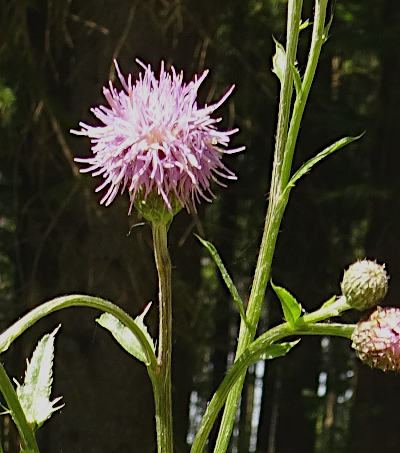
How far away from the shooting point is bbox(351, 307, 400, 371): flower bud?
61 centimetres

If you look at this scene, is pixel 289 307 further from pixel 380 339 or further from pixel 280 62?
pixel 280 62

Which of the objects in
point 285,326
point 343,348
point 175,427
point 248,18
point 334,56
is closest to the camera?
point 285,326

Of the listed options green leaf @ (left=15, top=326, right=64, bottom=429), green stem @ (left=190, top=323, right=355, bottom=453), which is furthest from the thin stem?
green leaf @ (left=15, top=326, right=64, bottom=429)

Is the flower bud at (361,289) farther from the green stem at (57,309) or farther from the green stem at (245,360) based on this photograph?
the green stem at (57,309)

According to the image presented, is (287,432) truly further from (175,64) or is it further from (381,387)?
(175,64)

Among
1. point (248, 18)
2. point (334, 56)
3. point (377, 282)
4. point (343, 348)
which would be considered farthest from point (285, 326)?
point (343, 348)

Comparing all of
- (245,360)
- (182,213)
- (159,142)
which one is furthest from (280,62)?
(182,213)

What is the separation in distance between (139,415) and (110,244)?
55 cm

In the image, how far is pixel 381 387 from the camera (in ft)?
12.3

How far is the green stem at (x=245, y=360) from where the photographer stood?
610mm

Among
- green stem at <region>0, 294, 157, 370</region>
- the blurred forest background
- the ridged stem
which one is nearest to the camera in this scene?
green stem at <region>0, 294, 157, 370</region>

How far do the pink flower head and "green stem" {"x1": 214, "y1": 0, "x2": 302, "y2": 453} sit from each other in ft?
0.19

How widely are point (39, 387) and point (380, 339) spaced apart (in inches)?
10.6

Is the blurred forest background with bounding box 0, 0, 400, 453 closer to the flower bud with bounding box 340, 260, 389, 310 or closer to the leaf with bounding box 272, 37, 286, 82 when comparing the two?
the leaf with bounding box 272, 37, 286, 82
